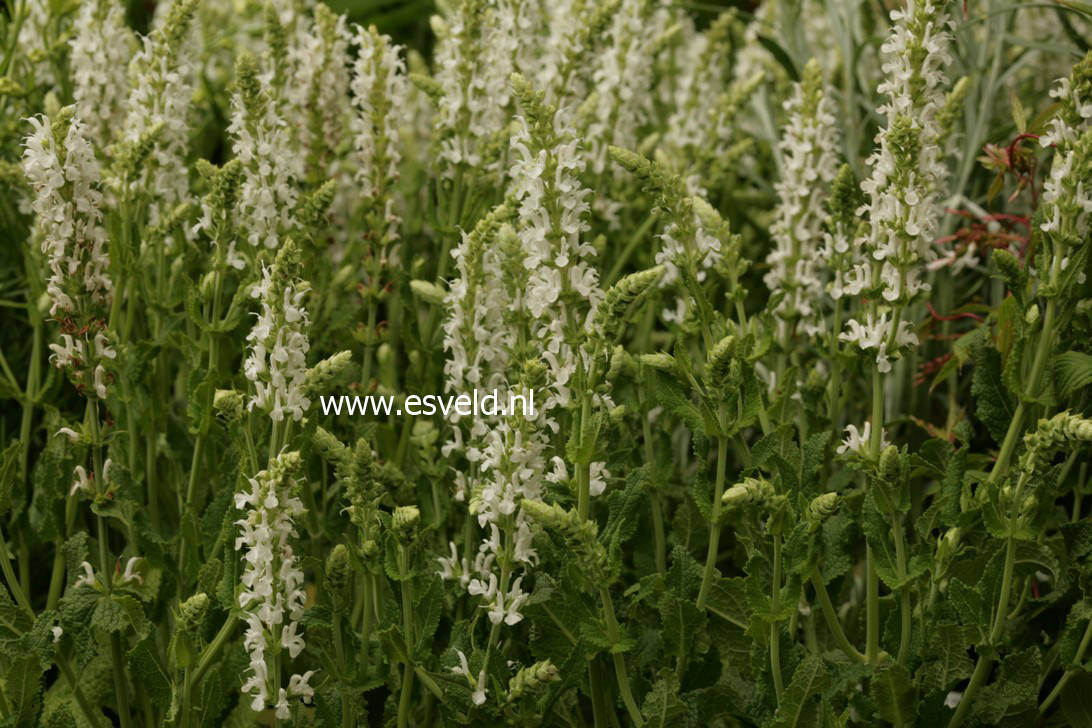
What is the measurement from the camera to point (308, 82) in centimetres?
148

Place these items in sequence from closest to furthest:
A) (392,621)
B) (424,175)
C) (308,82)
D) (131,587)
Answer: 1. (392,621)
2. (131,587)
3. (308,82)
4. (424,175)

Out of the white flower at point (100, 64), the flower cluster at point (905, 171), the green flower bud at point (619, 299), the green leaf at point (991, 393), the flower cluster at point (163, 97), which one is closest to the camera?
the green flower bud at point (619, 299)

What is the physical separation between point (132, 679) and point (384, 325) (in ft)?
1.64

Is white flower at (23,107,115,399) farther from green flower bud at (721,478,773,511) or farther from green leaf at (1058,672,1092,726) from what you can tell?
green leaf at (1058,672,1092,726)

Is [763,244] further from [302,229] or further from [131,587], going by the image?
[131,587]

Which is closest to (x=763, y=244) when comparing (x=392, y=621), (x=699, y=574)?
(x=699, y=574)

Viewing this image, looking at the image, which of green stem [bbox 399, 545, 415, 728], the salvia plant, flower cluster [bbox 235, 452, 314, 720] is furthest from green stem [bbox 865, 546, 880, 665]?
flower cluster [bbox 235, 452, 314, 720]

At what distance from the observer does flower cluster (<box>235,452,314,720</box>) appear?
98 centimetres

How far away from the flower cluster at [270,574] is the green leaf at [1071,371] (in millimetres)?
742

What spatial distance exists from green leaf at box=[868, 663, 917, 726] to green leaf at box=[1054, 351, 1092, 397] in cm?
32

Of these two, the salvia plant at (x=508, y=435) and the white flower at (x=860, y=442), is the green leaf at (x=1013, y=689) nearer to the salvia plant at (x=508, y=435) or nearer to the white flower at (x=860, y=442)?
the salvia plant at (x=508, y=435)

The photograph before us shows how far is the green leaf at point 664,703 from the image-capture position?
104cm

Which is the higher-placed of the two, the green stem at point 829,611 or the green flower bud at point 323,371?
the green flower bud at point 323,371

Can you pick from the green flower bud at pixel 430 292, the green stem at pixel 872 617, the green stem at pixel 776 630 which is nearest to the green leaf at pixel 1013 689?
the green stem at pixel 872 617
